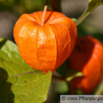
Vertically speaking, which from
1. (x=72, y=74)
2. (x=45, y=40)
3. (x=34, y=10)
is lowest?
(x=72, y=74)

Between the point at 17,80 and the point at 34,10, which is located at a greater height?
the point at 34,10

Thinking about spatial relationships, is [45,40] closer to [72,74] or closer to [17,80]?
[17,80]

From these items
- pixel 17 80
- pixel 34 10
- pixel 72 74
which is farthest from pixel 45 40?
pixel 34 10

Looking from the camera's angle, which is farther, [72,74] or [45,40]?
[72,74]

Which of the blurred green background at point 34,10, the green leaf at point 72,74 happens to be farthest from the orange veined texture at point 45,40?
the blurred green background at point 34,10

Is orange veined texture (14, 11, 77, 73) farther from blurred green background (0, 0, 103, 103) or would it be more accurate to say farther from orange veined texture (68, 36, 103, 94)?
blurred green background (0, 0, 103, 103)
